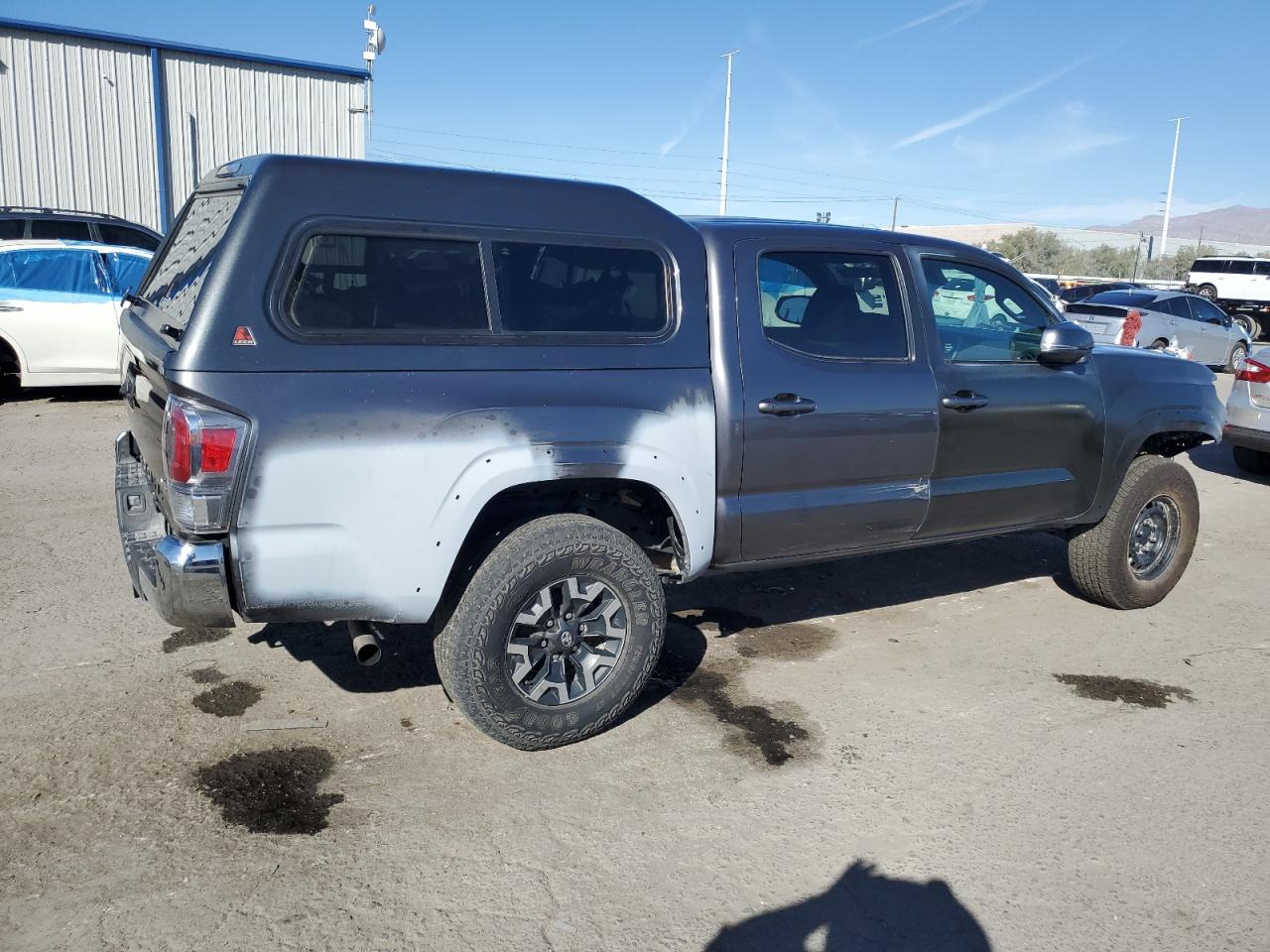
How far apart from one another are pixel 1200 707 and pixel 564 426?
310 centimetres

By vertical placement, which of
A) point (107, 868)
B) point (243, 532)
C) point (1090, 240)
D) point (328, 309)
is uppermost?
point (1090, 240)

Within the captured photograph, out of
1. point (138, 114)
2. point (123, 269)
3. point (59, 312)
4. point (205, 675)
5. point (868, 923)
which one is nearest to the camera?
point (868, 923)

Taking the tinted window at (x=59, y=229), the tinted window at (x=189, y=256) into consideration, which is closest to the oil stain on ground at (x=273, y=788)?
the tinted window at (x=189, y=256)

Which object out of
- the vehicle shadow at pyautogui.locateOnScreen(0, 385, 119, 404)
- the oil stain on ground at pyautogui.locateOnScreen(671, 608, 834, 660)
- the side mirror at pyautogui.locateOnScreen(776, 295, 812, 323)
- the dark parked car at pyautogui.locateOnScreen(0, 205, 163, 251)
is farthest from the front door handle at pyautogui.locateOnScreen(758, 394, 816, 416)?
the dark parked car at pyautogui.locateOnScreen(0, 205, 163, 251)

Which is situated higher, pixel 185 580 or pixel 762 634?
pixel 185 580

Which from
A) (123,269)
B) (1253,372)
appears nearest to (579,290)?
(1253,372)

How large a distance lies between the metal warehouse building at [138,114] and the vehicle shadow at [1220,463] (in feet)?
53.6

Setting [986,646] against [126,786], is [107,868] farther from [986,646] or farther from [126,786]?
[986,646]

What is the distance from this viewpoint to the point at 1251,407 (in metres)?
Result: 9.34

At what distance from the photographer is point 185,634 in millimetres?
4707

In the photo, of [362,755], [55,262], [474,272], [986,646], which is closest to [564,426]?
[474,272]

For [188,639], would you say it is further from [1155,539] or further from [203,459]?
[1155,539]

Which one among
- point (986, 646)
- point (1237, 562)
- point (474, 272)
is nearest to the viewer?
point (474, 272)

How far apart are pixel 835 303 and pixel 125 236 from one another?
11.7 meters
